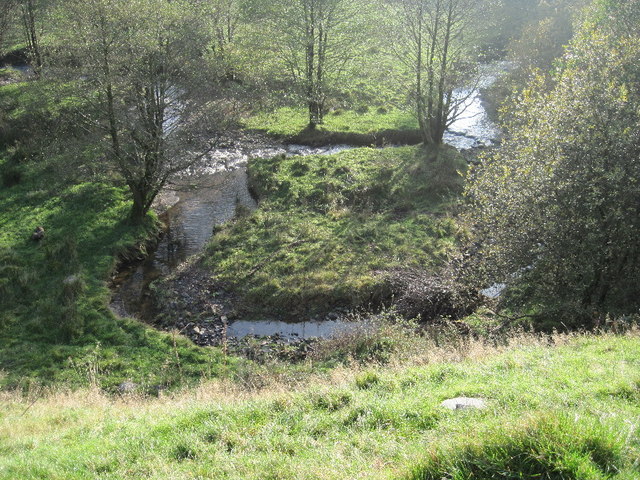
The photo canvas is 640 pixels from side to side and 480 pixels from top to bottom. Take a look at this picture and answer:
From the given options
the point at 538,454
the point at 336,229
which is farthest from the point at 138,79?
the point at 538,454

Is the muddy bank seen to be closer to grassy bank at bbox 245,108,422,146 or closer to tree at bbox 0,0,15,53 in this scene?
grassy bank at bbox 245,108,422,146

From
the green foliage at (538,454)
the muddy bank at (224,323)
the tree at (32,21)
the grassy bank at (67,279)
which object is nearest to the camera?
the green foliage at (538,454)

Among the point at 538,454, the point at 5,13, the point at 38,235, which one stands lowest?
the point at 38,235

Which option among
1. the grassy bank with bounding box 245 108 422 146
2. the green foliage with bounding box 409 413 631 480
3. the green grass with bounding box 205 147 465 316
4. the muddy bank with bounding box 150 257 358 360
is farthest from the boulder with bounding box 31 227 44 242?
the green foliage with bounding box 409 413 631 480

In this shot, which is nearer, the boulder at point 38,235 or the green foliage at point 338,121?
the boulder at point 38,235

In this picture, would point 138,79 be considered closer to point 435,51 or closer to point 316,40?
point 435,51

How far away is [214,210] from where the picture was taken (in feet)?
83.8

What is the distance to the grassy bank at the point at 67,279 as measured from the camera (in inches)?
591

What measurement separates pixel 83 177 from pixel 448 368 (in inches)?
756

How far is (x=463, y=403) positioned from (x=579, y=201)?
25.5 ft

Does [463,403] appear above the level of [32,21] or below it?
below

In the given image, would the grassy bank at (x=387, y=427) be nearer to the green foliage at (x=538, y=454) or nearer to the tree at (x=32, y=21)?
the green foliage at (x=538, y=454)

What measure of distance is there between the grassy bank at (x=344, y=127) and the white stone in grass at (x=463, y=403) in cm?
2433

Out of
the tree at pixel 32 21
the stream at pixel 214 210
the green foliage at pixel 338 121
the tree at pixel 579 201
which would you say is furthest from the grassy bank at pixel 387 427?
the tree at pixel 32 21
